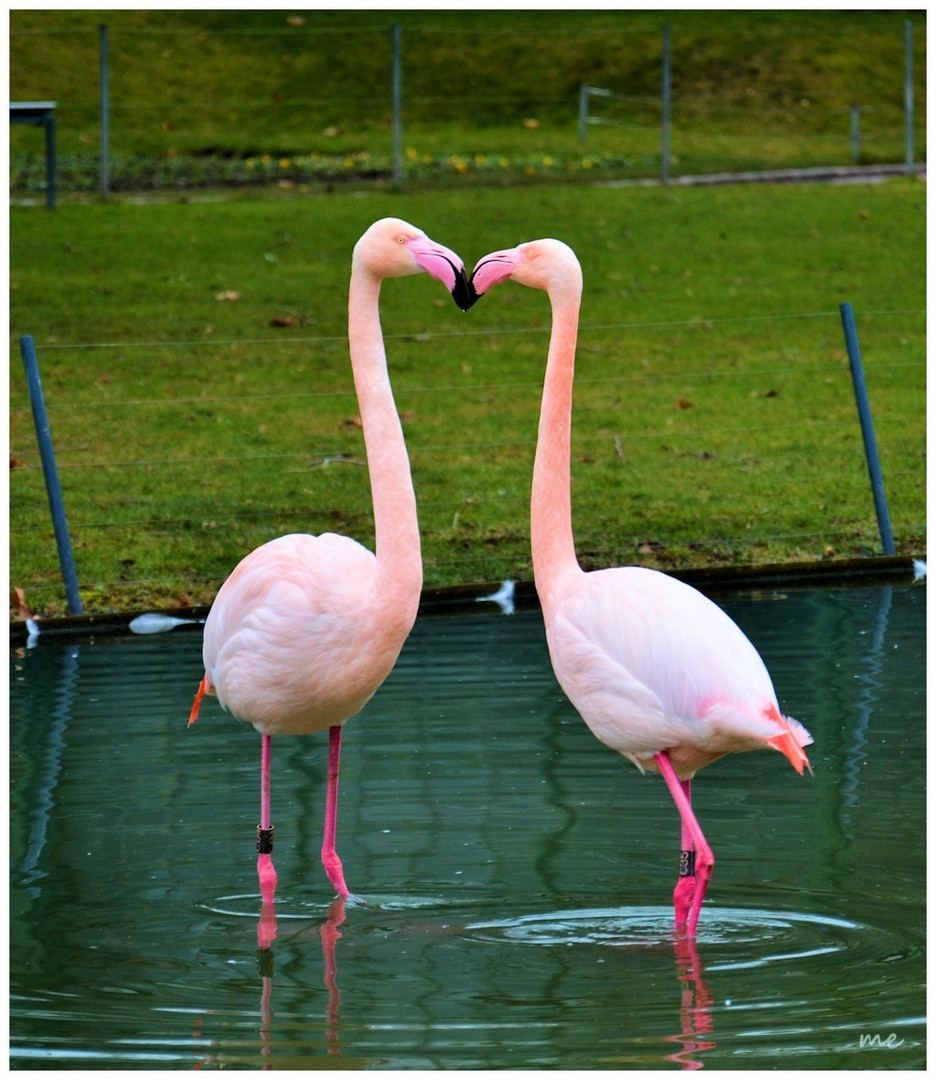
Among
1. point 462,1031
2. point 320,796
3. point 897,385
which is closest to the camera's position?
point 462,1031

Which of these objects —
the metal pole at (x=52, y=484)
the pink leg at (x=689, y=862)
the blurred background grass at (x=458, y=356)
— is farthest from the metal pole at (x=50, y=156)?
the pink leg at (x=689, y=862)

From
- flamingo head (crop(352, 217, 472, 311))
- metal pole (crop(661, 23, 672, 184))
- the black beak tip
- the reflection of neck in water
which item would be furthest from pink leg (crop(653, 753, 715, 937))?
metal pole (crop(661, 23, 672, 184))

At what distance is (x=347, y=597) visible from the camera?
5410 mm

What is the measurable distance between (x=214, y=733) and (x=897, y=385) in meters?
8.27

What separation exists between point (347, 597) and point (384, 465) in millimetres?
440

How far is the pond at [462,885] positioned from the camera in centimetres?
441

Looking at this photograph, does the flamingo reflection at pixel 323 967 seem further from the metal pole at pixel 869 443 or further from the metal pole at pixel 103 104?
the metal pole at pixel 103 104

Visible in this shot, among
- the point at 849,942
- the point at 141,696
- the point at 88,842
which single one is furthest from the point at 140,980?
the point at 141,696

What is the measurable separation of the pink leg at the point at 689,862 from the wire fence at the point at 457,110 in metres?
14.9

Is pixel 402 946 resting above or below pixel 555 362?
below

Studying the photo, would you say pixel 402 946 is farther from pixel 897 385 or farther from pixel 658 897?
pixel 897 385

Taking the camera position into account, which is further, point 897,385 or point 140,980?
point 897,385

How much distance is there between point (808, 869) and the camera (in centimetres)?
563

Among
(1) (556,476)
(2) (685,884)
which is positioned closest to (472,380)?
(1) (556,476)
